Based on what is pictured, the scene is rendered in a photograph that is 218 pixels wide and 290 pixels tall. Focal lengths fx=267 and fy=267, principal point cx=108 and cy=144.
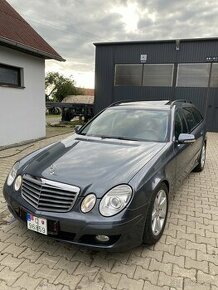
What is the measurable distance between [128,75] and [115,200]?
527 inches

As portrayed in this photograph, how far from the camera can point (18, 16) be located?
31.5 feet

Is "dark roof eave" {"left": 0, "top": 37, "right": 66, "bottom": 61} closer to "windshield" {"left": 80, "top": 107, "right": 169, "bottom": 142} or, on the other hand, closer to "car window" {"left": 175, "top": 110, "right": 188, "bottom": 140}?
"windshield" {"left": 80, "top": 107, "right": 169, "bottom": 142}

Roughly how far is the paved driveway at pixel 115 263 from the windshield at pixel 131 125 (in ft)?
4.09

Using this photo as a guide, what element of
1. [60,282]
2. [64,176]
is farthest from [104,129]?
[60,282]

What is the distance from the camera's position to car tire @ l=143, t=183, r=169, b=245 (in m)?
2.76

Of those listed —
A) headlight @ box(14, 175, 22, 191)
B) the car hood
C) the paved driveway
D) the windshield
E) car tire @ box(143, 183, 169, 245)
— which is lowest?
the paved driveway

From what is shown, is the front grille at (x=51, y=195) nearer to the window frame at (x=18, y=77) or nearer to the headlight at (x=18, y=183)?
the headlight at (x=18, y=183)

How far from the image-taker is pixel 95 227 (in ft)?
7.80

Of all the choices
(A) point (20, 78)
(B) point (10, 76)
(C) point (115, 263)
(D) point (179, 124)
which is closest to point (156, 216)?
(C) point (115, 263)

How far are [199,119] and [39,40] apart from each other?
6250mm

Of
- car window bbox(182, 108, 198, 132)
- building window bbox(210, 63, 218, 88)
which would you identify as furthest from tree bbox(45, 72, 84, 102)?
car window bbox(182, 108, 198, 132)

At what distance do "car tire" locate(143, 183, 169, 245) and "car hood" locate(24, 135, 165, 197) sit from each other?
401 mm

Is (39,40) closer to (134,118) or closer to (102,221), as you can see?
(134,118)

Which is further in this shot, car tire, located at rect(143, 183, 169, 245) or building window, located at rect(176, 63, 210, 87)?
building window, located at rect(176, 63, 210, 87)
